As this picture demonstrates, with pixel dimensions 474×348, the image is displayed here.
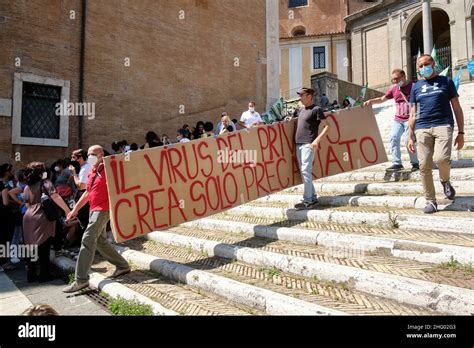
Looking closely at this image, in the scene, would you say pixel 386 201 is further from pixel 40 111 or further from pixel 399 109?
pixel 40 111

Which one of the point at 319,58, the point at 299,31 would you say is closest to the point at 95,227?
the point at 319,58

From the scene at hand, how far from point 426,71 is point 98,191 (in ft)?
14.8

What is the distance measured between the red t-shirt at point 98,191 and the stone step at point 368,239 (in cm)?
204

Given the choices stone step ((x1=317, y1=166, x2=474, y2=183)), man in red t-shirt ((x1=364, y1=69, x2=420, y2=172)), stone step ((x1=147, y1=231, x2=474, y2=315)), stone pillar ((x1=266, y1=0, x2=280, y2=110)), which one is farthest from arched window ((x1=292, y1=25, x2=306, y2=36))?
stone step ((x1=147, y1=231, x2=474, y2=315))

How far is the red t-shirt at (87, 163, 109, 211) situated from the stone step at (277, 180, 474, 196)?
3658mm

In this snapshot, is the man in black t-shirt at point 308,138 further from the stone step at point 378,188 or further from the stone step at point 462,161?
the stone step at point 462,161

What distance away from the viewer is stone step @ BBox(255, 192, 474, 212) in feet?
14.5

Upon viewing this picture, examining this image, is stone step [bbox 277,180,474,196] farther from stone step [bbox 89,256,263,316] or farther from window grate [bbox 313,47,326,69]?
window grate [bbox 313,47,326,69]

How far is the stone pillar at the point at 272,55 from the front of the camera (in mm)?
19109

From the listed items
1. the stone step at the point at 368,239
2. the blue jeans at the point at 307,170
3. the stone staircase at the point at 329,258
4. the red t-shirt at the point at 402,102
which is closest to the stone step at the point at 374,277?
the stone staircase at the point at 329,258

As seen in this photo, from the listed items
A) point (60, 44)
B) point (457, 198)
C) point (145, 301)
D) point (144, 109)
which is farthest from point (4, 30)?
point (457, 198)

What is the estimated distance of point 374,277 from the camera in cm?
320
